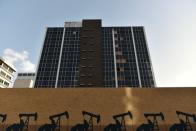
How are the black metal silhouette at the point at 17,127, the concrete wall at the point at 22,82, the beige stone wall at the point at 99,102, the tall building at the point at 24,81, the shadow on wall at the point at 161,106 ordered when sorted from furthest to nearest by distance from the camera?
the concrete wall at the point at 22,82
the tall building at the point at 24,81
the beige stone wall at the point at 99,102
the shadow on wall at the point at 161,106
the black metal silhouette at the point at 17,127

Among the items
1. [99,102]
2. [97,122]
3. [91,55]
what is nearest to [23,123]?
[97,122]

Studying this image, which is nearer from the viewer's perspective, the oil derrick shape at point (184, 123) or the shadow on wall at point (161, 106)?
the oil derrick shape at point (184, 123)

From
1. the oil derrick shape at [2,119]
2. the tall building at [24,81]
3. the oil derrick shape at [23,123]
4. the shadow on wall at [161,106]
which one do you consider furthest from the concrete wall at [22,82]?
the shadow on wall at [161,106]

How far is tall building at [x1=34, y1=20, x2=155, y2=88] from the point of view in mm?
55281

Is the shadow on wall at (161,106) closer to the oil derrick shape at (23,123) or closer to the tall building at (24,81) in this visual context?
the oil derrick shape at (23,123)

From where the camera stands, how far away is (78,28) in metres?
67.9

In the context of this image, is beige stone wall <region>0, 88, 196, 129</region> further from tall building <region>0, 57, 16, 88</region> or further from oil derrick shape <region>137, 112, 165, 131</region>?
tall building <region>0, 57, 16, 88</region>

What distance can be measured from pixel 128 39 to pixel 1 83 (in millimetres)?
60273

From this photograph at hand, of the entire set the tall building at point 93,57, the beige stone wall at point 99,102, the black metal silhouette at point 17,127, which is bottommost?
the black metal silhouette at point 17,127

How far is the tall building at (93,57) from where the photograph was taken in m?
55.3

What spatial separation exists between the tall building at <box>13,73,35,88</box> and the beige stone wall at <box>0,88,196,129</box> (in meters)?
83.5

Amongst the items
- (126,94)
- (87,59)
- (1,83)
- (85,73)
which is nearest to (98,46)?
(87,59)

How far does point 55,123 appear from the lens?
51.0ft

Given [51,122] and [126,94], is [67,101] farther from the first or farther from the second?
[126,94]
